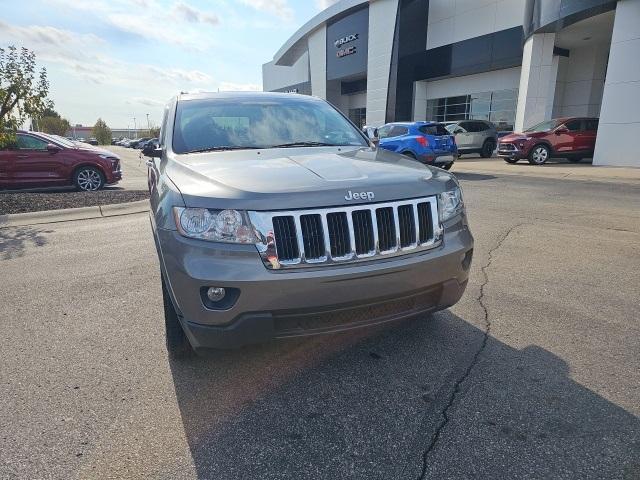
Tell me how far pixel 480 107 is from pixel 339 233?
28765 millimetres

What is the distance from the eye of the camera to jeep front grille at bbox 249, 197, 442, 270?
2225 mm

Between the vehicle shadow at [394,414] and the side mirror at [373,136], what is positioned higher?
the side mirror at [373,136]

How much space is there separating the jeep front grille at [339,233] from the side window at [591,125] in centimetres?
1785

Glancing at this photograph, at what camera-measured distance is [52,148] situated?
10.3m

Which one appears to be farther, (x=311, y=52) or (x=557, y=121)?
→ (x=311, y=52)

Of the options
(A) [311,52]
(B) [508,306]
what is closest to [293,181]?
(B) [508,306]

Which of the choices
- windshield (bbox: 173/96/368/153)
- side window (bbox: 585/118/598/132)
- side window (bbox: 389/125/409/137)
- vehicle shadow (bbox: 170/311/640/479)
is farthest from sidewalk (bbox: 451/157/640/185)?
vehicle shadow (bbox: 170/311/640/479)

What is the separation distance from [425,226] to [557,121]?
55.7 ft

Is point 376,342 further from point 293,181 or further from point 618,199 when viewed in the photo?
point 618,199

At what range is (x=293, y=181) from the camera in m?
2.40

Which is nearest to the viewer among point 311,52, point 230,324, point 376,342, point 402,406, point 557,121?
point 230,324

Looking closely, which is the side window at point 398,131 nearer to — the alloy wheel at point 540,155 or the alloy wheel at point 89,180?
the alloy wheel at point 540,155

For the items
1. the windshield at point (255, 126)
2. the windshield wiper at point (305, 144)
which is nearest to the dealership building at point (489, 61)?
the windshield at point (255, 126)

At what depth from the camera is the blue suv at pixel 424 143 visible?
43.7 feet
